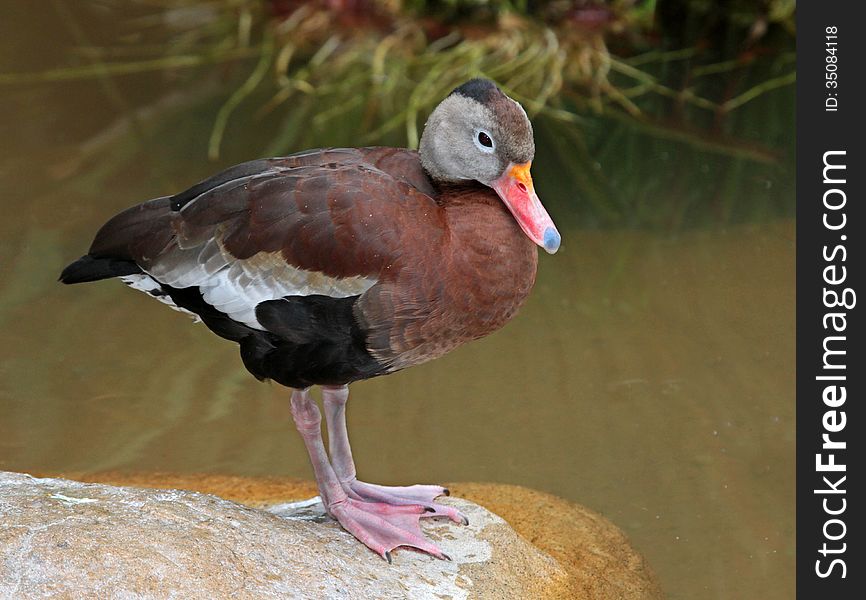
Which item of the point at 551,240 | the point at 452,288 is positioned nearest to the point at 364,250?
the point at 452,288

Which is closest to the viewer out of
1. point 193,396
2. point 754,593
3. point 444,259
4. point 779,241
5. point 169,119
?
point 444,259

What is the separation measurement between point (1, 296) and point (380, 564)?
9.59ft

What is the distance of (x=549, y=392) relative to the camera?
16.2ft

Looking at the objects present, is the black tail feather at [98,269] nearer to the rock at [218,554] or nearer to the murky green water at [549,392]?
the rock at [218,554]

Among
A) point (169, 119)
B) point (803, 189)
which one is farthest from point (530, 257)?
point (169, 119)

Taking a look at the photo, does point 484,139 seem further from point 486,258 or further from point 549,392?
point 549,392

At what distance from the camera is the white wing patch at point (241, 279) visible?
10.7ft

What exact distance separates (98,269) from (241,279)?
0.50 metres

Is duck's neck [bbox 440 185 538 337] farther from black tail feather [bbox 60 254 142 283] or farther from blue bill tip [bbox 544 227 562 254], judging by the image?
black tail feather [bbox 60 254 142 283]

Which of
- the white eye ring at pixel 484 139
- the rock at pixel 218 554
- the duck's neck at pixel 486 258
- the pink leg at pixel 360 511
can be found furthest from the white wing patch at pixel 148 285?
the white eye ring at pixel 484 139

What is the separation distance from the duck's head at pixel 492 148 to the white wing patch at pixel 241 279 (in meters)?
0.45

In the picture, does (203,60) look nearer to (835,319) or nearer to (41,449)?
(41,449)

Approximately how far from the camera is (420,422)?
15.6ft

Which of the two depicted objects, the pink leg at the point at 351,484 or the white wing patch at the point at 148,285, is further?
the pink leg at the point at 351,484
